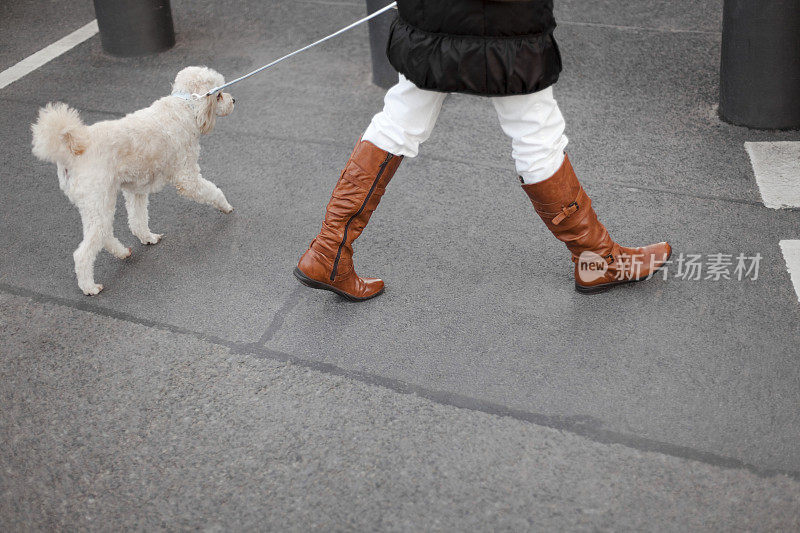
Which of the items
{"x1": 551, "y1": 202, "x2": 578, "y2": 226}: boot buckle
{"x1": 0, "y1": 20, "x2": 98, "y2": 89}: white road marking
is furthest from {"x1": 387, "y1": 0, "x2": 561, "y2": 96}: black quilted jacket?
{"x1": 0, "y1": 20, "x2": 98, "y2": 89}: white road marking

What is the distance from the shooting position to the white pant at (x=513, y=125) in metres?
2.87

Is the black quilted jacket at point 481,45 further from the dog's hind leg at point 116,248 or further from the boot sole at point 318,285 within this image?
the dog's hind leg at point 116,248

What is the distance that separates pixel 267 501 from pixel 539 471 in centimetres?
89

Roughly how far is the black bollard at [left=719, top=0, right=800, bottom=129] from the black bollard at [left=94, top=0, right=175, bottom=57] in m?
3.98

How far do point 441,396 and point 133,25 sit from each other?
14.1 ft

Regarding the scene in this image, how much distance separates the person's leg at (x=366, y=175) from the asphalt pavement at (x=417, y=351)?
0.25 m

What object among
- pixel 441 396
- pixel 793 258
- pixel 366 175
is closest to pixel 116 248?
pixel 366 175

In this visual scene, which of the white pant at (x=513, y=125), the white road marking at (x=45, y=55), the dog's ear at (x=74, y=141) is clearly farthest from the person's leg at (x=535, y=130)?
the white road marking at (x=45, y=55)

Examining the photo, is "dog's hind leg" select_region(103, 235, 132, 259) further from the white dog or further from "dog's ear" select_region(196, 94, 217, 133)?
"dog's ear" select_region(196, 94, 217, 133)

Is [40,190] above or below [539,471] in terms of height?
above

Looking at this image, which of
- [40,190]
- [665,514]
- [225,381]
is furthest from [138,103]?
[665,514]

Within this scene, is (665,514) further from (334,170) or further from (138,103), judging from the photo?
(138,103)

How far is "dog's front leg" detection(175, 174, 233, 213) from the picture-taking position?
3.73 m

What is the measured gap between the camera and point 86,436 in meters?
2.81
